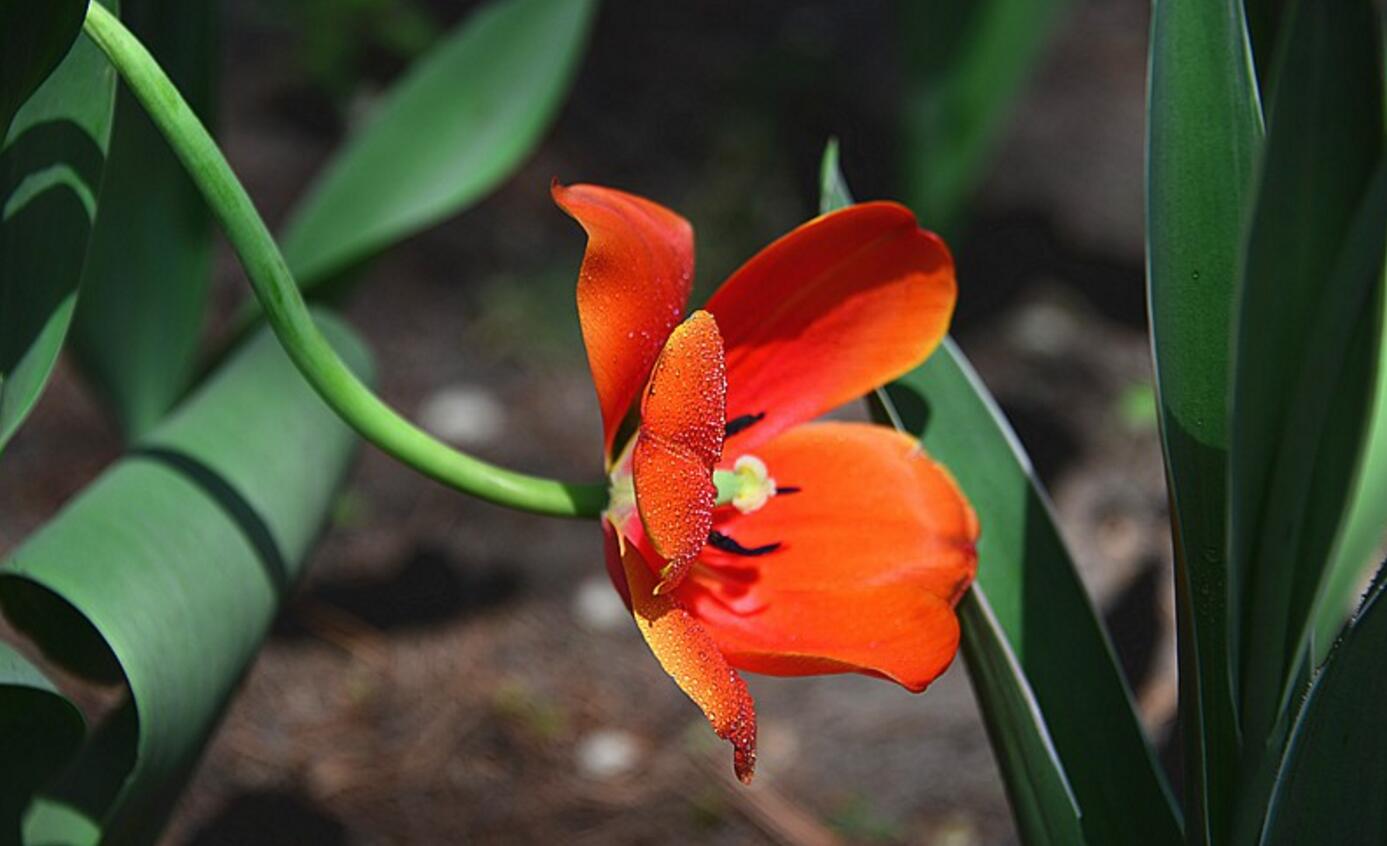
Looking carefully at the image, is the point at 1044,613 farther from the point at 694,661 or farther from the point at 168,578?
the point at 168,578

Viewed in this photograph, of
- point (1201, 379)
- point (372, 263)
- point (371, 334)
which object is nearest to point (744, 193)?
point (371, 334)

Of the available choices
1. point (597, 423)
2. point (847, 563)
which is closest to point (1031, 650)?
point (847, 563)

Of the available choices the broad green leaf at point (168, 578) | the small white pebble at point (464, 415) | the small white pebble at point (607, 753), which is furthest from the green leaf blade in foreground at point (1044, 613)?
the small white pebble at point (464, 415)

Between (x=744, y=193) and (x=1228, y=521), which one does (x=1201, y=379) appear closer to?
(x=1228, y=521)

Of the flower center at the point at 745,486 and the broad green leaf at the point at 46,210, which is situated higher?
the broad green leaf at the point at 46,210

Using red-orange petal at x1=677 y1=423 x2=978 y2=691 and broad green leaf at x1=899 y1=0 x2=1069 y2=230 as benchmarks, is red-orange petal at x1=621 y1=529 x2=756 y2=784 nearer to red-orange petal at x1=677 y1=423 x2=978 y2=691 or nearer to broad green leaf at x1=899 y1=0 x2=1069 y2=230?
red-orange petal at x1=677 y1=423 x2=978 y2=691

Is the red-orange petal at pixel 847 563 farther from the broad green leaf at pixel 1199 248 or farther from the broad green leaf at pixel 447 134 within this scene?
the broad green leaf at pixel 447 134

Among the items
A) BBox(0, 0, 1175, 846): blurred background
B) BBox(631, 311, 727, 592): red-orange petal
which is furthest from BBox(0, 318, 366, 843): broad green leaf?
BBox(0, 0, 1175, 846): blurred background
